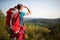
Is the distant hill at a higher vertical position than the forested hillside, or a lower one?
higher

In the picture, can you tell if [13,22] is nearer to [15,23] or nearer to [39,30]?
[15,23]

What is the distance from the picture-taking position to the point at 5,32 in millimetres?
2141

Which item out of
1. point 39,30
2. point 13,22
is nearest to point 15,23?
point 13,22

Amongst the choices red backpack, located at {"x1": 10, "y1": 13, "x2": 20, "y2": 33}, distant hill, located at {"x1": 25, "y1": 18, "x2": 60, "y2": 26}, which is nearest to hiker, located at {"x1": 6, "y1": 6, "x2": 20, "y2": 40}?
red backpack, located at {"x1": 10, "y1": 13, "x2": 20, "y2": 33}

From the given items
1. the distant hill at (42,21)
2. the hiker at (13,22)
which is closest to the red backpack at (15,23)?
the hiker at (13,22)

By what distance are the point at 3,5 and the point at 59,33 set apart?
2.06 ft

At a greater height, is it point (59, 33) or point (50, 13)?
point (50, 13)

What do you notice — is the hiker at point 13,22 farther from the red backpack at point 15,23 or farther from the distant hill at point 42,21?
the distant hill at point 42,21

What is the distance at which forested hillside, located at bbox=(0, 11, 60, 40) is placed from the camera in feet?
6.91

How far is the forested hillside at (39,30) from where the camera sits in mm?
2107

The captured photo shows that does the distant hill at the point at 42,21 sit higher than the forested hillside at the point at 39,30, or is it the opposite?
the distant hill at the point at 42,21

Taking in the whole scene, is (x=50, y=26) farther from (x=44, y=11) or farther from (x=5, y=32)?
(x=5, y=32)

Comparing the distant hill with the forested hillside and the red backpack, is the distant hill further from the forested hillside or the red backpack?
the red backpack

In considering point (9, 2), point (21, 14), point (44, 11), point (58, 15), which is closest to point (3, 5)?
point (9, 2)
